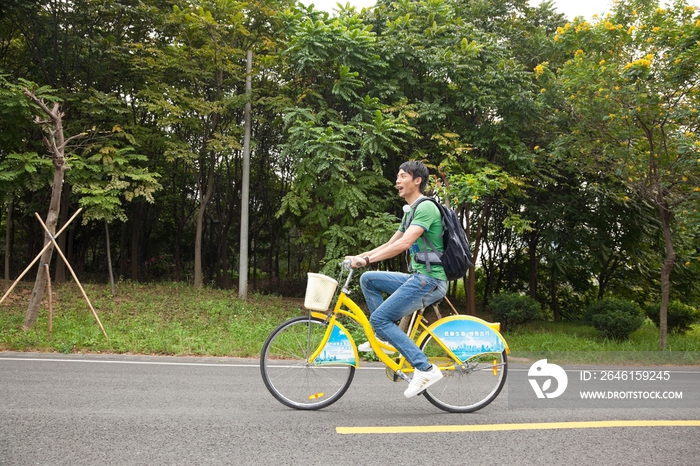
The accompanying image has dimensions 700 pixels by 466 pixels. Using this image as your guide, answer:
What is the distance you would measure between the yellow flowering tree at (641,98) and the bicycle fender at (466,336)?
8.02m

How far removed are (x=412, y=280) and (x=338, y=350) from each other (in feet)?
2.99

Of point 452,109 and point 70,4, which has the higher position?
point 70,4

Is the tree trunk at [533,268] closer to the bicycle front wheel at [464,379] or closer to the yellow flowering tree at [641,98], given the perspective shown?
the yellow flowering tree at [641,98]

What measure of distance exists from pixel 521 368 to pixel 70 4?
15.7 metres

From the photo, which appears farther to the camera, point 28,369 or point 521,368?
point 521,368

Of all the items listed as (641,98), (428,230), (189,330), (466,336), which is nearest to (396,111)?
(641,98)

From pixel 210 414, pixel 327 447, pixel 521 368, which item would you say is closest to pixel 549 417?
pixel 327 447

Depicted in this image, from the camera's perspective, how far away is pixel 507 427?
418 cm

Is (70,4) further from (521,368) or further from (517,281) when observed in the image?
(517,281)

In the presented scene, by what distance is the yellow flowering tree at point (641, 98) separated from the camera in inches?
417

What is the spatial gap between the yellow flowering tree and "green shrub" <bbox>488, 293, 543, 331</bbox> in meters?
3.18

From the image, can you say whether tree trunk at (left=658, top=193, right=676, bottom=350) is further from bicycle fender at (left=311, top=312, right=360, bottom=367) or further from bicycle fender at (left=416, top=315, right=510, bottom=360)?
bicycle fender at (left=311, top=312, right=360, bottom=367)

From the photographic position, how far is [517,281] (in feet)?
69.3

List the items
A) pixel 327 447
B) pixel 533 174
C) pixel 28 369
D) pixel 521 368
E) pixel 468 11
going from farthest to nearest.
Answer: pixel 468 11 → pixel 533 174 → pixel 521 368 → pixel 28 369 → pixel 327 447
